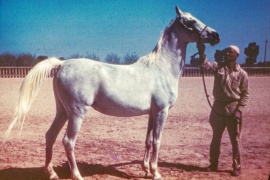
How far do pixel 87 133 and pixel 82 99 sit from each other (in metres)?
3.24

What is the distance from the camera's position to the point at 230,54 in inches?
139

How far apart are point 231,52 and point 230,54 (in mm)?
34

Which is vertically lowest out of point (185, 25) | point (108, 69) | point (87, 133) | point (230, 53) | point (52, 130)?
point (87, 133)

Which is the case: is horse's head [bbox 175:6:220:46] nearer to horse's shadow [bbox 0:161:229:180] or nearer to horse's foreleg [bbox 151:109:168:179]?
horse's foreleg [bbox 151:109:168:179]

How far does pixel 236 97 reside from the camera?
11.8 ft

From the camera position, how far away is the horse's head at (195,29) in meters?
3.25

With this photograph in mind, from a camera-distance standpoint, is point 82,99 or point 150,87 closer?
point 82,99

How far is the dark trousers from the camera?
3650mm

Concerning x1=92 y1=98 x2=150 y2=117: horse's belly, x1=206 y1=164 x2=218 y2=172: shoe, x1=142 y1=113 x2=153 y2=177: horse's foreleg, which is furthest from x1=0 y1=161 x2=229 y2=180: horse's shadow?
x1=92 y1=98 x2=150 y2=117: horse's belly

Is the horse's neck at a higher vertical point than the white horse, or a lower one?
higher

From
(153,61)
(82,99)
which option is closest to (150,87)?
(153,61)

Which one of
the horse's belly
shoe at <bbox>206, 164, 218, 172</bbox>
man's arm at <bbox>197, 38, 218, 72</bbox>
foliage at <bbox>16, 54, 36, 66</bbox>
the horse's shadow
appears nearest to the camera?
the horse's belly

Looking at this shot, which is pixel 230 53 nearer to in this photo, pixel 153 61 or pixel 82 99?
pixel 153 61

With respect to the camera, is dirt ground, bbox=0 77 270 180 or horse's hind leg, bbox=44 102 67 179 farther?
dirt ground, bbox=0 77 270 180
